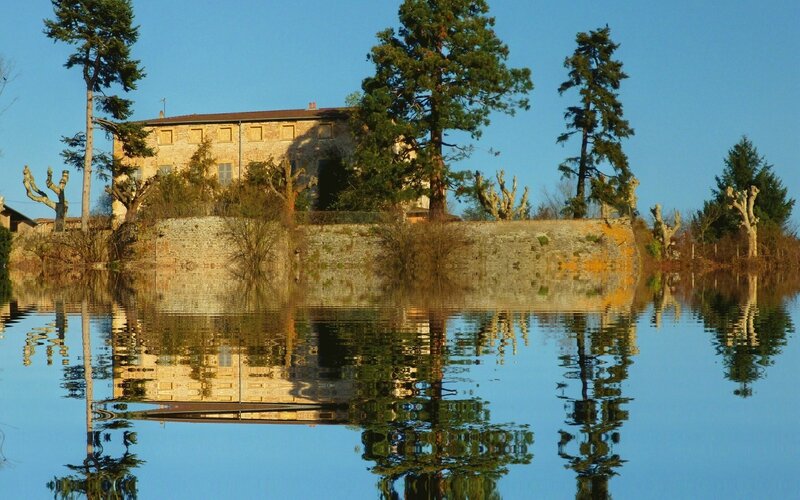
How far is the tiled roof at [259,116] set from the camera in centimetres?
5075

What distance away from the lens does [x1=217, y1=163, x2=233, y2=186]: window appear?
171ft

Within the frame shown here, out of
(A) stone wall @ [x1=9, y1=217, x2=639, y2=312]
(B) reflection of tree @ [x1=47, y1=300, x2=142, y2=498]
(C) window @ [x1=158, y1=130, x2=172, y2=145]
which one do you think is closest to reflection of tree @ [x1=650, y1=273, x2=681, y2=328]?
(B) reflection of tree @ [x1=47, y1=300, x2=142, y2=498]

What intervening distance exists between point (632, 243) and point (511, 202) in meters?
9.59

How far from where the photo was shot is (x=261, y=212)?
1574 inches

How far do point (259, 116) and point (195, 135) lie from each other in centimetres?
381

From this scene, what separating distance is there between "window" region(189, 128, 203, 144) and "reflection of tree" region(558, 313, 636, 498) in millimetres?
42625

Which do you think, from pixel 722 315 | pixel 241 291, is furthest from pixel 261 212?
pixel 722 315

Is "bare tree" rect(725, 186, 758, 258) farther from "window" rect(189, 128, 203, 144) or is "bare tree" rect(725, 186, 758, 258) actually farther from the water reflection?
the water reflection

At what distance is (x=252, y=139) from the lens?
170 feet

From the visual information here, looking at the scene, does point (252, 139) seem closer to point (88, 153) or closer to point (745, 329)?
point (88, 153)

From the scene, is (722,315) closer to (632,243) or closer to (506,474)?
(506,474)

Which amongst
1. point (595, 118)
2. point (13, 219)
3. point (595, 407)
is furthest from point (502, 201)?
point (595, 407)

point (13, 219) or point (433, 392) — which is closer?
point (433, 392)

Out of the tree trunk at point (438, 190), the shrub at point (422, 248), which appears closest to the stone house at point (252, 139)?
the tree trunk at point (438, 190)
